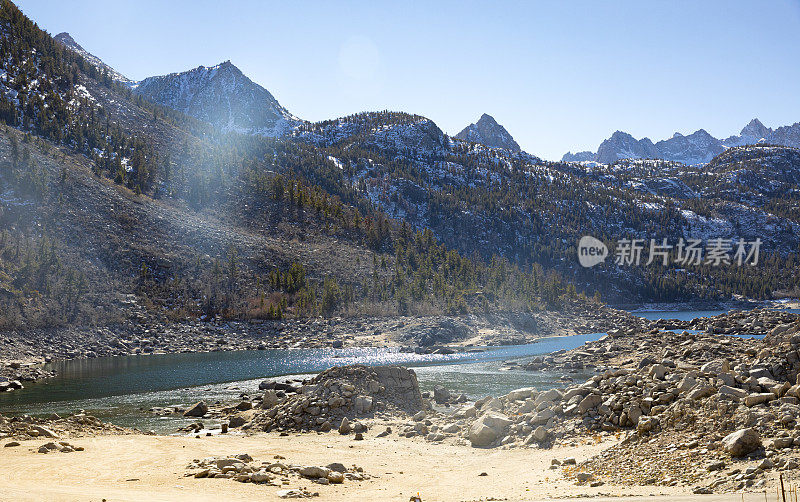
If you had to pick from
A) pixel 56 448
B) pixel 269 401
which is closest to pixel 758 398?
pixel 56 448

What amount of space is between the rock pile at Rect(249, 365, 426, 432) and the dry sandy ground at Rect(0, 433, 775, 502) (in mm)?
3240

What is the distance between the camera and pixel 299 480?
16.5m

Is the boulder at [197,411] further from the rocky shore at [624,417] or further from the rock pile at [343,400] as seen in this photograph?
the rock pile at [343,400]

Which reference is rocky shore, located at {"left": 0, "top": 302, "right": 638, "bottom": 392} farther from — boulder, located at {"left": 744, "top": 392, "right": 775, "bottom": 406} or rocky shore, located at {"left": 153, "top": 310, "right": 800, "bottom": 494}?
boulder, located at {"left": 744, "top": 392, "right": 775, "bottom": 406}

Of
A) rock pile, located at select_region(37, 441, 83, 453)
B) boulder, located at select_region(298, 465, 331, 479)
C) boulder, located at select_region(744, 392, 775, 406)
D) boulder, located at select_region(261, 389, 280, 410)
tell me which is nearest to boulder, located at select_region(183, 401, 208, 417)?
boulder, located at select_region(261, 389, 280, 410)

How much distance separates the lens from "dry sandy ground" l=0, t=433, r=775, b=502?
14.0 meters

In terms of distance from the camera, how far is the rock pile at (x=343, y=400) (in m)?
28.8

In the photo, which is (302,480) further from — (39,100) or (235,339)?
(39,100)

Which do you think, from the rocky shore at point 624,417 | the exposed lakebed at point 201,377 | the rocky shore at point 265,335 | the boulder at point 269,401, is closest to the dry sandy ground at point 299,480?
the rocky shore at point 624,417

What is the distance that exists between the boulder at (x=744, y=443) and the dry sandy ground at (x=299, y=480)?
254 centimetres

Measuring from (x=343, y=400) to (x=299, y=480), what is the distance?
13.0 metres

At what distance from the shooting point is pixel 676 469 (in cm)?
1477

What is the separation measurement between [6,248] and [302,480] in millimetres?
97290

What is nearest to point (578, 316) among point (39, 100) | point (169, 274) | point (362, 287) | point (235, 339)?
point (362, 287)
